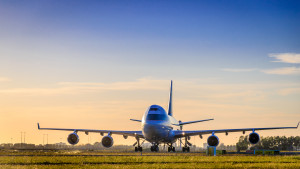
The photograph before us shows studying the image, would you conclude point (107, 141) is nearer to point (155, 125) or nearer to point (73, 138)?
point (73, 138)

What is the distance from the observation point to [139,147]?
63000mm

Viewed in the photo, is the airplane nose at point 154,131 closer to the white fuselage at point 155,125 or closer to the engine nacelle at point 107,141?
the white fuselage at point 155,125

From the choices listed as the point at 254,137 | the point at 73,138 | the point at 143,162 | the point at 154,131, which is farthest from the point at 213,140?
the point at 143,162

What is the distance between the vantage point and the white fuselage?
56.8m

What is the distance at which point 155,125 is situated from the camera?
56.6m

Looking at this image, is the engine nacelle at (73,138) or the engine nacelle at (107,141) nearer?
the engine nacelle at (73,138)

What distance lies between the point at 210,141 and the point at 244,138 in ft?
431

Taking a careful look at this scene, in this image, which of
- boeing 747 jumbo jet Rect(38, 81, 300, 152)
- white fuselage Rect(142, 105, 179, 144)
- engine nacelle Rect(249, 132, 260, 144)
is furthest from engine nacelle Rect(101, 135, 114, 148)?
engine nacelle Rect(249, 132, 260, 144)

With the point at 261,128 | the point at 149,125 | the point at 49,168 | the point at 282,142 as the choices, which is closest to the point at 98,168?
the point at 49,168

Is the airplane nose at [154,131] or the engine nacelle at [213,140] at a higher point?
the airplane nose at [154,131]

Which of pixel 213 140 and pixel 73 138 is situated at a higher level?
pixel 73 138

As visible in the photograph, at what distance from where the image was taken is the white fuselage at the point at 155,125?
56.8 metres

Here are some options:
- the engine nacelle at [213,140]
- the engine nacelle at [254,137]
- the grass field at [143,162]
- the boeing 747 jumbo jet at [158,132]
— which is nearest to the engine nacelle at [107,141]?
the boeing 747 jumbo jet at [158,132]

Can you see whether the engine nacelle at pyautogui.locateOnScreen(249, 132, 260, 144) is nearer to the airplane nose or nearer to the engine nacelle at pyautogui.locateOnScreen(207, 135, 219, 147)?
the engine nacelle at pyautogui.locateOnScreen(207, 135, 219, 147)
